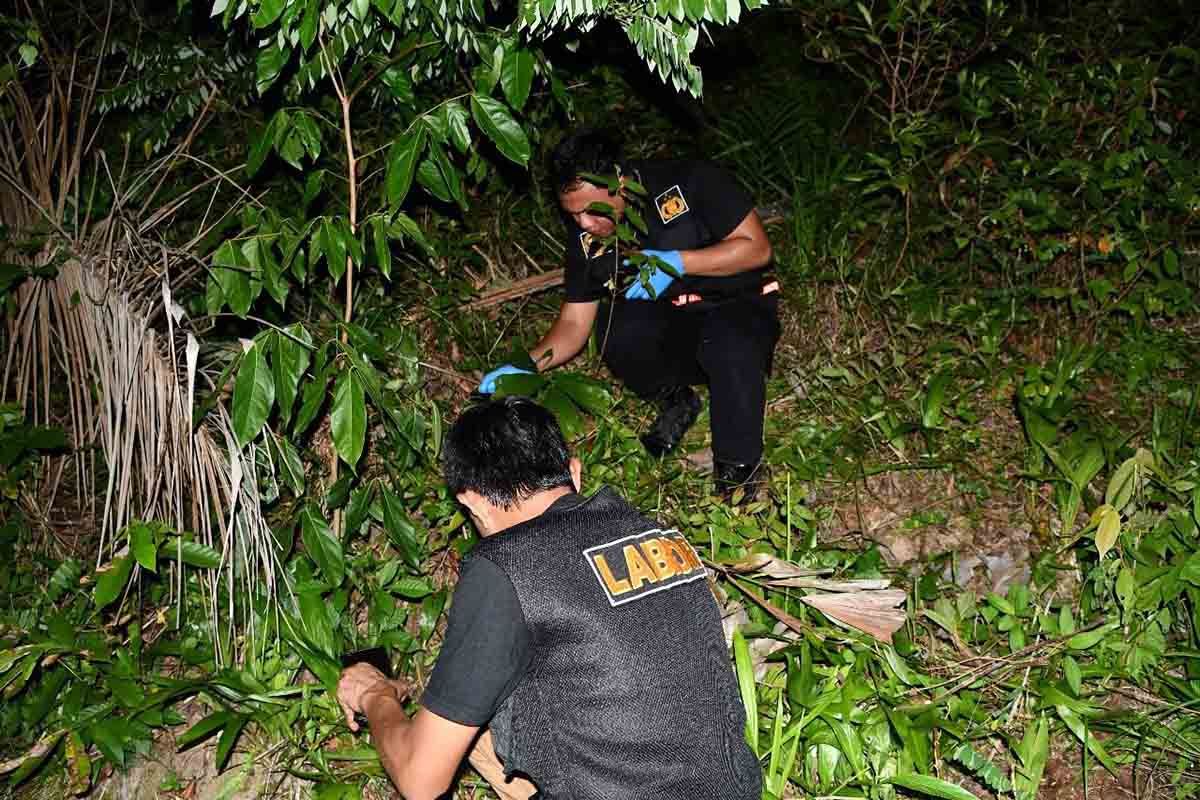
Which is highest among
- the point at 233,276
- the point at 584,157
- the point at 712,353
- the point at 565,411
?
the point at 233,276

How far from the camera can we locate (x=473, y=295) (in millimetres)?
3801

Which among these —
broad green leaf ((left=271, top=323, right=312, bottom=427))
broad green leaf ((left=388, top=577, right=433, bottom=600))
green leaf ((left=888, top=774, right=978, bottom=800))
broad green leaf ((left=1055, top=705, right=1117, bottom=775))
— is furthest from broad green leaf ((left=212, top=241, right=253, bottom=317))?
broad green leaf ((left=1055, top=705, right=1117, bottom=775))

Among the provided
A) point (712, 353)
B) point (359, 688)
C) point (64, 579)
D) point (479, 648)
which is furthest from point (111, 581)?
point (712, 353)

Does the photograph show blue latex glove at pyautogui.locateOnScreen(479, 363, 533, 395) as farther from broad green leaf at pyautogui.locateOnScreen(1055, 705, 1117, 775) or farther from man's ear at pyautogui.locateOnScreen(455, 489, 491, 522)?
broad green leaf at pyautogui.locateOnScreen(1055, 705, 1117, 775)

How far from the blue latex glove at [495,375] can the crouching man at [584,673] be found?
3.42ft

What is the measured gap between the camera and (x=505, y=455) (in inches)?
75.5

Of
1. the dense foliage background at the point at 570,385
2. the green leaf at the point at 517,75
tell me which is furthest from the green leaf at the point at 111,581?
the green leaf at the point at 517,75

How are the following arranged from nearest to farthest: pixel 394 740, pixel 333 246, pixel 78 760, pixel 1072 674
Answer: pixel 394 740 < pixel 333 246 < pixel 1072 674 < pixel 78 760

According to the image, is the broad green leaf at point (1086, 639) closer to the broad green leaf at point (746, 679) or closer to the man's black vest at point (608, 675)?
the broad green leaf at point (746, 679)

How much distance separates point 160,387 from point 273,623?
677mm

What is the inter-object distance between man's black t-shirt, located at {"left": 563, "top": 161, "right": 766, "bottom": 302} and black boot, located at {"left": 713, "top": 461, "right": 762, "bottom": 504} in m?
0.56

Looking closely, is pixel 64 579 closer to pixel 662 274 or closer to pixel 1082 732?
pixel 662 274

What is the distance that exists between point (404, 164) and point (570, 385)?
0.88 metres

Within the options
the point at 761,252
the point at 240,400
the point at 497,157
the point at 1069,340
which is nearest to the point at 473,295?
the point at 497,157
